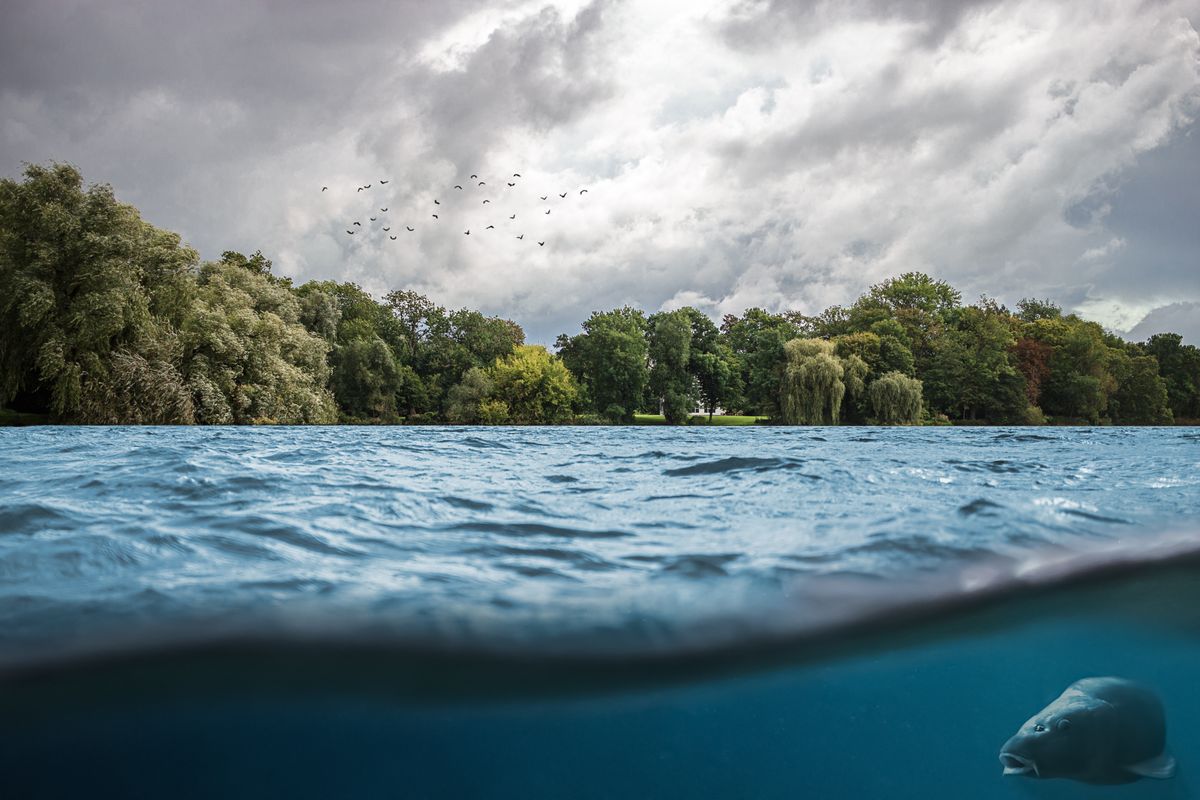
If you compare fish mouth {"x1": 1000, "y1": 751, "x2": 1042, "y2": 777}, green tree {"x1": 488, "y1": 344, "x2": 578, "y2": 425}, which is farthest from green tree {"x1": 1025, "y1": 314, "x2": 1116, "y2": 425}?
fish mouth {"x1": 1000, "y1": 751, "x2": 1042, "y2": 777}

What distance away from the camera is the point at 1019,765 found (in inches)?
221

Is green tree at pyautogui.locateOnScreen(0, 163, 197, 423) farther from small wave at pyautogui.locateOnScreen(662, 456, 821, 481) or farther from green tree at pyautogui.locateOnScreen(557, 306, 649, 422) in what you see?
green tree at pyautogui.locateOnScreen(557, 306, 649, 422)

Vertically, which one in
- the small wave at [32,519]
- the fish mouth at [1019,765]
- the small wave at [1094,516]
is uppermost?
the small wave at [1094,516]

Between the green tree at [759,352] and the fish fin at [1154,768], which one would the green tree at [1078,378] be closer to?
the green tree at [759,352]

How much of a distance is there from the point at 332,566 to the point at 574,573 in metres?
1.42

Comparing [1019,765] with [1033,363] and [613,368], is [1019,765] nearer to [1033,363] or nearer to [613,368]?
[613,368]

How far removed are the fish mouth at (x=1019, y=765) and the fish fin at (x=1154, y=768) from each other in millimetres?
626

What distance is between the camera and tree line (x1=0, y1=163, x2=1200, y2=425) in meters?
28.8

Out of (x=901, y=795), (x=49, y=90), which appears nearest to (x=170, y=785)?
(x=901, y=795)

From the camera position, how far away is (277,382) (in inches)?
1303

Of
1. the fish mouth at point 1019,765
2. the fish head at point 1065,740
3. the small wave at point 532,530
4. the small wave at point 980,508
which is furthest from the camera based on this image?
the small wave at point 980,508

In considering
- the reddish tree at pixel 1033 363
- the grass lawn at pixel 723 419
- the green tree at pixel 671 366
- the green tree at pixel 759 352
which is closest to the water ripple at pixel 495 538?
the green tree at pixel 759 352

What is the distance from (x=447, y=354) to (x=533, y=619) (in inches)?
2305

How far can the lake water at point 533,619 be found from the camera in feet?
12.7
